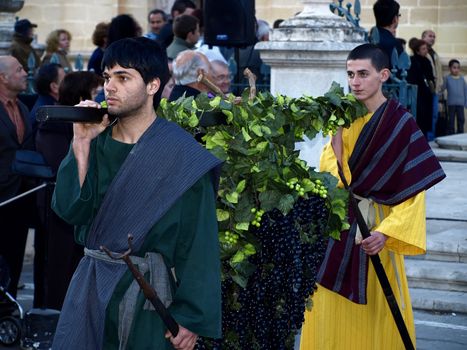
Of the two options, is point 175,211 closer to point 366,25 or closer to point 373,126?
point 373,126

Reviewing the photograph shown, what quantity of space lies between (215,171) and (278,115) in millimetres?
901

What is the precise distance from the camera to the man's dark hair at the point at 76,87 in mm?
7934

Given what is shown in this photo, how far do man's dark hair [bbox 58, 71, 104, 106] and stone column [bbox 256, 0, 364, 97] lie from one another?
97.1 inches

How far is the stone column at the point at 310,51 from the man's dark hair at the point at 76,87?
247cm

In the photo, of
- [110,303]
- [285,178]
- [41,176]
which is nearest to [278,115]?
[285,178]

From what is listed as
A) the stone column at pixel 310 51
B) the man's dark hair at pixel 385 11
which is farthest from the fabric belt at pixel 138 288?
the man's dark hair at pixel 385 11

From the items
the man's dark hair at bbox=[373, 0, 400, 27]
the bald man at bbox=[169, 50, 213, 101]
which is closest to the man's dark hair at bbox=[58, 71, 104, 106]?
the bald man at bbox=[169, 50, 213, 101]

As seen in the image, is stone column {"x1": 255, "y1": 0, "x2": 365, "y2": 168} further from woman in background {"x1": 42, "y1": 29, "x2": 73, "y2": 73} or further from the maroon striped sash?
woman in background {"x1": 42, "y1": 29, "x2": 73, "y2": 73}

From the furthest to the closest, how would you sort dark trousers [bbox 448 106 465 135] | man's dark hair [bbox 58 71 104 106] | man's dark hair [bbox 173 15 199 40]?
dark trousers [bbox 448 106 465 135] → man's dark hair [bbox 173 15 199 40] → man's dark hair [bbox 58 71 104 106]

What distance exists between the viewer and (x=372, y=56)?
6.52 metres

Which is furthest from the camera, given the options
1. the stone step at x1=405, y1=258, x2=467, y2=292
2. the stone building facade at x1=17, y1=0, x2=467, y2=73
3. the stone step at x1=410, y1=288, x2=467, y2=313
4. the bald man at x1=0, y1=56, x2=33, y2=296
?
the stone building facade at x1=17, y1=0, x2=467, y2=73

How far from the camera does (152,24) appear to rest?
14.1 metres

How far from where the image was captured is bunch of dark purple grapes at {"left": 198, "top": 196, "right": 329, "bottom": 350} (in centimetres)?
534

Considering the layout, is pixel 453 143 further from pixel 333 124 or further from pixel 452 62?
pixel 333 124
